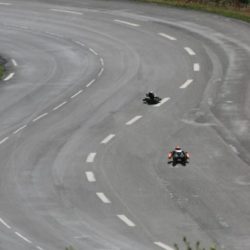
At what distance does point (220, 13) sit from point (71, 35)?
952 cm

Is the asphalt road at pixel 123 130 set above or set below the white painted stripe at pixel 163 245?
below

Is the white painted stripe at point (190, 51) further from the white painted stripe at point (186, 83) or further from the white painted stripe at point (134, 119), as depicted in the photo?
the white painted stripe at point (134, 119)

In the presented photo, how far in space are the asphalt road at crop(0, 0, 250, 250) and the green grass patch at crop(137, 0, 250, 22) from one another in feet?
3.36

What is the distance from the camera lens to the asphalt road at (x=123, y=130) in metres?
28.2

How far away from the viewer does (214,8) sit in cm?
6253

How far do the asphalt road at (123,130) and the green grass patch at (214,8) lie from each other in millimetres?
1025

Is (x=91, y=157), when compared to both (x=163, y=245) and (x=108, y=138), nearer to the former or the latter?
(x=108, y=138)

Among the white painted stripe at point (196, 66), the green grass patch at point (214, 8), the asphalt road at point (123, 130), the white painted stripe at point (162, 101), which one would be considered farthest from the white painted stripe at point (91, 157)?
the green grass patch at point (214, 8)

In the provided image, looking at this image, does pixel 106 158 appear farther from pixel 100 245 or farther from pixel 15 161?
pixel 100 245

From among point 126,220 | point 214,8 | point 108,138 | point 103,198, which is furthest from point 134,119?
point 214,8

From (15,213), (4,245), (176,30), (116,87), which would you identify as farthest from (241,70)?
(4,245)

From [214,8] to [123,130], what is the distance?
2543cm

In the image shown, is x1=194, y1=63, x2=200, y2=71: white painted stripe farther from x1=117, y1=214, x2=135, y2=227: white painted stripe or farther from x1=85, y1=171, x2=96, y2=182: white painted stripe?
x1=117, y1=214, x2=135, y2=227: white painted stripe

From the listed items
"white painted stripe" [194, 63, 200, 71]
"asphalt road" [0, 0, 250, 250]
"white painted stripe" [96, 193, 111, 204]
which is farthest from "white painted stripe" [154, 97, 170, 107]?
"white painted stripe" [96, 193, 111, 204]
